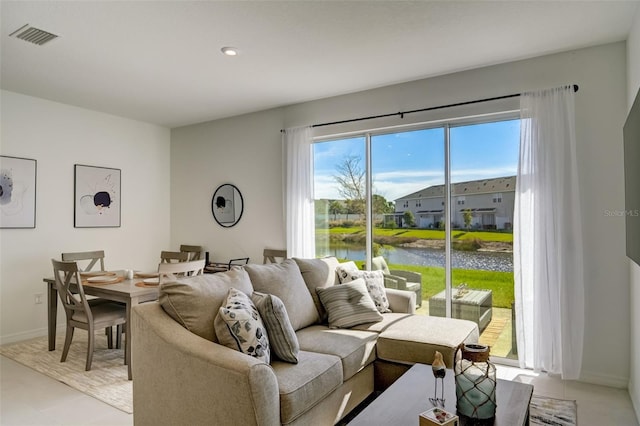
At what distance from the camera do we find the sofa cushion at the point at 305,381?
76.8 inches

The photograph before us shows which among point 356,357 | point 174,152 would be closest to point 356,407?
point 356,357

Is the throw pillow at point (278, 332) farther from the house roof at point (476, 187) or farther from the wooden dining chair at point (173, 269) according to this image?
the house roof at point (476, 187)


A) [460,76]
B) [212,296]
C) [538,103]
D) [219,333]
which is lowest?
[219,333]

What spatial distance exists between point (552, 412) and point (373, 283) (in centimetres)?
156

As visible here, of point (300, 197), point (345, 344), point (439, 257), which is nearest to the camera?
point (345, 344)

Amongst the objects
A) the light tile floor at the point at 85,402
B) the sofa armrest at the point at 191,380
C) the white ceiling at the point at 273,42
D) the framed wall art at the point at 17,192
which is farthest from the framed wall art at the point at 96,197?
the sofa armrest at the point at 191,380

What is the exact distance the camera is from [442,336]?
282cm

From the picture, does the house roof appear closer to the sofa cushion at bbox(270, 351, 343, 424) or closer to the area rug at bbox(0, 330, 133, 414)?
the sofa cushion at bbox(270, 351, 343, 424)

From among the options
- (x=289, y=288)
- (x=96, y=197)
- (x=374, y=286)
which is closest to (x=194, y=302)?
(x=289, y=288)

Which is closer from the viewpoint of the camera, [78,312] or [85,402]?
[85,402]

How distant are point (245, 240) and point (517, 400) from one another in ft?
12.6

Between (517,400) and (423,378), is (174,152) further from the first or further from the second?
(517,400)

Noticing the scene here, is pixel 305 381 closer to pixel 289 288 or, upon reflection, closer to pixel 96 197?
pixel 289 288

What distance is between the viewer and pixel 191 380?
6.48ft
